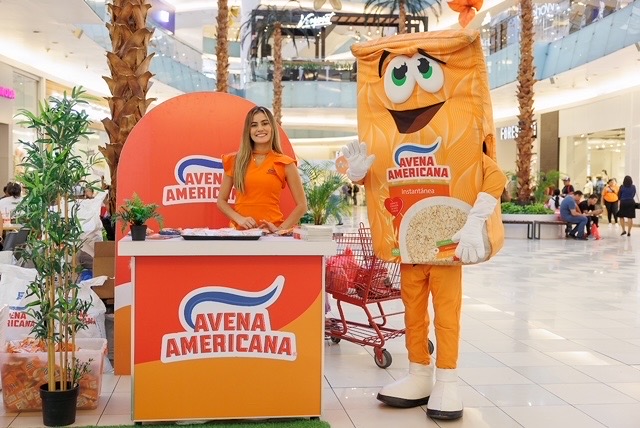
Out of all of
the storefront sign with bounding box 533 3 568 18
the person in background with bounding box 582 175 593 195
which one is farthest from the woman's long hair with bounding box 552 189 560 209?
the storefront sign with bounding box 533 3 568 18

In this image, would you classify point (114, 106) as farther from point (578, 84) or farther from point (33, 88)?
point (578, 84)

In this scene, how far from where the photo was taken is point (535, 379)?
432 cm

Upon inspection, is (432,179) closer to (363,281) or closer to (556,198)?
(363,281)

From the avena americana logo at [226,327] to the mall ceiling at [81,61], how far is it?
996 cm

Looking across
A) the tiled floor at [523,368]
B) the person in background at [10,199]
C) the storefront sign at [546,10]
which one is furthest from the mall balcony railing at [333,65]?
the tiled floor at [523,368]

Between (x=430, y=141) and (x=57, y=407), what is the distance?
90.1 inches

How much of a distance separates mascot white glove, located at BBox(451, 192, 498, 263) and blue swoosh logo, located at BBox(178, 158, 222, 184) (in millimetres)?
1771

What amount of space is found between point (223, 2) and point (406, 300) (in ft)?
47.2

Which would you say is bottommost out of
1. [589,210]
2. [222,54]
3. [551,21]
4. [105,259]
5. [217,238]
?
[105,259]

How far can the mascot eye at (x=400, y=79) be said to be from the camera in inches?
144

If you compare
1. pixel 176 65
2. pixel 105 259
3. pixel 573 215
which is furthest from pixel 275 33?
pixel 105 259

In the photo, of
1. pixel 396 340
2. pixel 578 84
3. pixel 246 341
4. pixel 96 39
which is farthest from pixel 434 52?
pixel 578 84

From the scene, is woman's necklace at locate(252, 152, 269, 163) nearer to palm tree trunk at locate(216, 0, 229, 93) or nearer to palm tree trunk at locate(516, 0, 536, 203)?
palm tree trunk at locate(516, 0, 536, 203)

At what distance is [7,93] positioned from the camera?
15.0 metres
